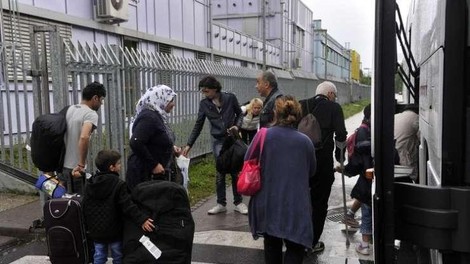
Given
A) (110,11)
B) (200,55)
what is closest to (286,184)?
(110,11)

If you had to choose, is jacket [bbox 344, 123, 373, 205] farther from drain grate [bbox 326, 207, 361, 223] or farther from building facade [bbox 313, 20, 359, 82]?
building facade [bbox 313, 20, 359, 82]

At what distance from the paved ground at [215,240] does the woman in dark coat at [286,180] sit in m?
1.19

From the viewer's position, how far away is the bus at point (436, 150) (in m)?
1.50

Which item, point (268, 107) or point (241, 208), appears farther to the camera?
point (241, 208)

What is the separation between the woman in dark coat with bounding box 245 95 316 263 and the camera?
3355 millimetres

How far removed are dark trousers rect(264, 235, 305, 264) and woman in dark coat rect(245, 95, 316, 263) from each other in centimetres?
8

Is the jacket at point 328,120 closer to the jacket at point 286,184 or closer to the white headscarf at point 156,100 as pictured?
the jacket at point 286,184

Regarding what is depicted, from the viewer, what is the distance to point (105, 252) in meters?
3.77

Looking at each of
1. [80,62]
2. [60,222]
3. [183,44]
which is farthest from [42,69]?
[183,44]

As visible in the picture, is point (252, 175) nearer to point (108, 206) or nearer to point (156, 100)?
point (108, 206)

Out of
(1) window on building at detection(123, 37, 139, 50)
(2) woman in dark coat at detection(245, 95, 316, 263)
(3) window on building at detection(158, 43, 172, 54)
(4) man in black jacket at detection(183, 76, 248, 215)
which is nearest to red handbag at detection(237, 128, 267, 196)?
(2) woman in dark coat at detection(245, 95, 316, 263)

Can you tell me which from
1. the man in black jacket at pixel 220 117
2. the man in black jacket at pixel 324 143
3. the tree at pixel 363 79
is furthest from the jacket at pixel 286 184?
the tree at pixel 363 79

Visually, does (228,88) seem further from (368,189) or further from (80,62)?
(368,189)

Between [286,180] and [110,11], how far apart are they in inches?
454
